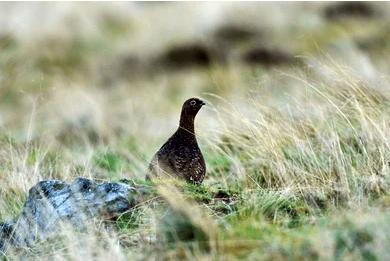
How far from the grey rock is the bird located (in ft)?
1.93

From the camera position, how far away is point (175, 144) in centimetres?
557

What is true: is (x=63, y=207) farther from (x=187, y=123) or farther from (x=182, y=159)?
(x=187, y=123)

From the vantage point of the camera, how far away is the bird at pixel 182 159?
5387 millimetres

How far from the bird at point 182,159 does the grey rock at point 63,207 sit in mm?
589

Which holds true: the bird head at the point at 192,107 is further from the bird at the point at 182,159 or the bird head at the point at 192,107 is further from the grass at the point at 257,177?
the grass at the point at 257,177

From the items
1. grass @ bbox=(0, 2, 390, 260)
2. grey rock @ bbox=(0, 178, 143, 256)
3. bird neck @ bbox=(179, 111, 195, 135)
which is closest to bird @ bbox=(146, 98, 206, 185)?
bird neck @ bbox=(179, 111, 195, 135)

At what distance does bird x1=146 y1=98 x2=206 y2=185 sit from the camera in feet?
17.7

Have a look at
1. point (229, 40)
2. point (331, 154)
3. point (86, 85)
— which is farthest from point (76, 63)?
point (331, 154)

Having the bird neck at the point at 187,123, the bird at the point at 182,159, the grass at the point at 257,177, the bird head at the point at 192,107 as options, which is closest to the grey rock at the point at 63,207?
the grass at the point at 257,177

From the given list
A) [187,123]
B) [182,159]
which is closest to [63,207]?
[182,159]

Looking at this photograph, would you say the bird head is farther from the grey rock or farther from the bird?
the grey rock

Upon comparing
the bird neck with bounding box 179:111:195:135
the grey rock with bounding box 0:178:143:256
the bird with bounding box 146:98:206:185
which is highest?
the bird neck with bounding box 179:111:195:135

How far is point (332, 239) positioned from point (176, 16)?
1964 cm

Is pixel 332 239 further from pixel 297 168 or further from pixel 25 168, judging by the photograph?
pixel 25 168
